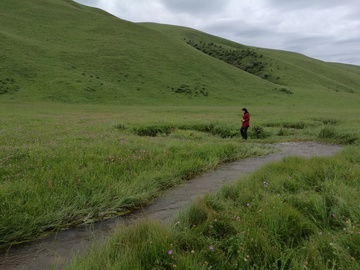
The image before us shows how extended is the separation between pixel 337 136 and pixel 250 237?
1789cm

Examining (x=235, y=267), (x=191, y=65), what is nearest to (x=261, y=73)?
(x=191, y=65)

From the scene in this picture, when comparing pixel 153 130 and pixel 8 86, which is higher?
pixel 153 130

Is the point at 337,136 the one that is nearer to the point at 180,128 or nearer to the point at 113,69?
the point at 180,128

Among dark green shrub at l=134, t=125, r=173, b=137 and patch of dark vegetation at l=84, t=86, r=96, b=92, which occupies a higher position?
dark green shrub at l=134, t=125, r=173, b=137

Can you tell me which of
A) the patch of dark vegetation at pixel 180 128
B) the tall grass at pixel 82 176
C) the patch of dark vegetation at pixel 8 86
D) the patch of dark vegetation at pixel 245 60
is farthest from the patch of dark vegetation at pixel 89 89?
the patch of dark vegetation at pixel 245 60

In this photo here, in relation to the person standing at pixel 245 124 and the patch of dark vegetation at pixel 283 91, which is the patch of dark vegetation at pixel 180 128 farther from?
the patch of dark vegetation at pixel 283 91

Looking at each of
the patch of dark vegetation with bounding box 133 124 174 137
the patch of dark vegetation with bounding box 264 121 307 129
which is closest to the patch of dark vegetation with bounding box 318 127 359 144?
the patch of dark vegetation with bounding box 264 121 307 129

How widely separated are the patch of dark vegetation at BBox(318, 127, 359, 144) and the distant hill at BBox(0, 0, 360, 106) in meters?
34.7

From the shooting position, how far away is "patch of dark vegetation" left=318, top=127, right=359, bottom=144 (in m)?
18.7

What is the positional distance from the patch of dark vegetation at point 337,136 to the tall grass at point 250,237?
42.9 ft

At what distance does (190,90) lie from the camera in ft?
201

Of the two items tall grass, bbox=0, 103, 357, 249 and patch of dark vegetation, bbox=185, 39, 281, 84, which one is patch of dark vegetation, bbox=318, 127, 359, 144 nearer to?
tall grass, bbox=0, 103, 357, 249

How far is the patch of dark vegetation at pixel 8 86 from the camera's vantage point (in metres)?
46.9

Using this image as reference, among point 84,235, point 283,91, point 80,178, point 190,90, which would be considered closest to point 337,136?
point 80,178
